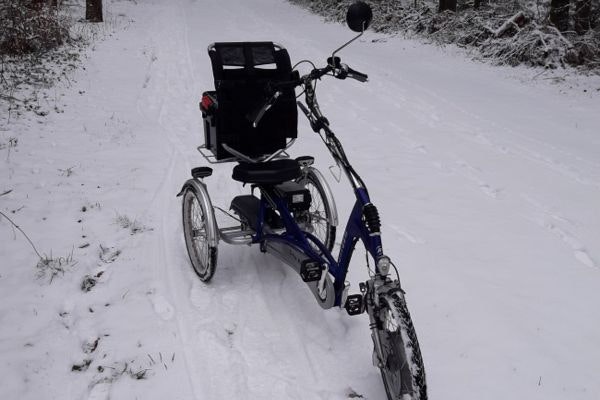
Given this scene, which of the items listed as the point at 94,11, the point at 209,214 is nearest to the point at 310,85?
the point at 209,214

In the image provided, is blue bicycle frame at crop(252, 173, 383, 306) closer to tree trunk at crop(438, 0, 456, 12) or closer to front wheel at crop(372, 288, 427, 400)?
front wheel at crop(372, 288, 427, 400)

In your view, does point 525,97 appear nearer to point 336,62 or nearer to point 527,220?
point 527,220

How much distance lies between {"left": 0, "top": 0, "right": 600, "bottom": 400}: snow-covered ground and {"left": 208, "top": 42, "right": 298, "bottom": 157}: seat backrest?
1019mm

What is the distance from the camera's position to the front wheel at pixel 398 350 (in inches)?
96.1

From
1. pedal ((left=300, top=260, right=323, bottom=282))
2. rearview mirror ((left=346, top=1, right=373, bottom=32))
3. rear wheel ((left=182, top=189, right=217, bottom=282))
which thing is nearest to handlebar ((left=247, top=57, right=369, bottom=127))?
rearview mirror ((left=346, top=1, right=373, bottom=32))

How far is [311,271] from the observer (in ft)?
10.7

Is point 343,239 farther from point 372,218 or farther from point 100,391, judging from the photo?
point 100,391

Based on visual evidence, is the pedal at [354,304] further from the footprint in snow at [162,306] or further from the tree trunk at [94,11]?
the tree trunk at [94,11]

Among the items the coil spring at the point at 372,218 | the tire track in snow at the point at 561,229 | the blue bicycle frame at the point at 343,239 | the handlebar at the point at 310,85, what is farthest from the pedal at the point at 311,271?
the tire track in snow at the point at 561,229

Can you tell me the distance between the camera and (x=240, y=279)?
13.4 ft

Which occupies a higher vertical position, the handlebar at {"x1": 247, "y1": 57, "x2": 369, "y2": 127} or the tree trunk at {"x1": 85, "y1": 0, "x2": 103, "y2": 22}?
the handlebar at {"x1": 247, "y1": 57, "x2": 369, "y2": 127}

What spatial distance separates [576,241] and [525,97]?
6.15 metres

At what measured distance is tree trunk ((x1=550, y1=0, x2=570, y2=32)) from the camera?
12.0 meters

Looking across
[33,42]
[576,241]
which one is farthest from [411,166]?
[33,42]
